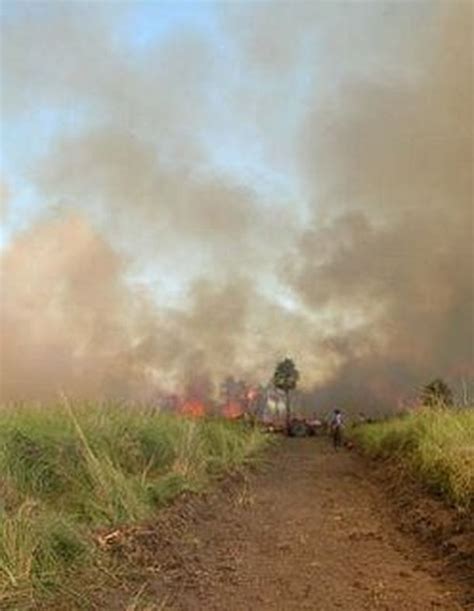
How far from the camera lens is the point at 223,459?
1619 centimetres

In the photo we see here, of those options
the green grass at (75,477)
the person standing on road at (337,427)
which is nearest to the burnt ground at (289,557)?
the green grass at (75,477)

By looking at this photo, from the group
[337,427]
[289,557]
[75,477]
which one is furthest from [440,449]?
[337,427]

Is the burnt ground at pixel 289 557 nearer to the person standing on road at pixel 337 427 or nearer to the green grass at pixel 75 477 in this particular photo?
the green grass at pixel 75 477

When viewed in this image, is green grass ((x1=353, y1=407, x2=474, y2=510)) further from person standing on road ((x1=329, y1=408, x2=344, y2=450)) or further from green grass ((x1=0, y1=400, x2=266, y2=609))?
person standing on road ((x1=329, y1=408, x2=344, y2=450))

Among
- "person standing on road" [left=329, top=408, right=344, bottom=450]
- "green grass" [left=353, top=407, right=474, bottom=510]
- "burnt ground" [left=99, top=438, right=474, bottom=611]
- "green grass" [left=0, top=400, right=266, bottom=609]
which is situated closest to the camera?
"green grass" [left=0, top=400, right=266, bottom=609]

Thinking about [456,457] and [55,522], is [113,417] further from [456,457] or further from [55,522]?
[55,522]

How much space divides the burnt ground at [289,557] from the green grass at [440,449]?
1.27 feet

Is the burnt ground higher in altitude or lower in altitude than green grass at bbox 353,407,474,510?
lower

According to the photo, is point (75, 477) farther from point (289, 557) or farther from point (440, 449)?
point (440, 449)

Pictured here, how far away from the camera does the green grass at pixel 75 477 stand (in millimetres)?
6414

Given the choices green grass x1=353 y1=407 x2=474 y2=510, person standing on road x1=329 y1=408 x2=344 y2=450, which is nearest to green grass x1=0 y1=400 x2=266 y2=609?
green grass x1=353 y1=407 x2=474 y2=510

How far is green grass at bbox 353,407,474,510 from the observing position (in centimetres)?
1031

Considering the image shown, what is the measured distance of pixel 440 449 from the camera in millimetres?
12562

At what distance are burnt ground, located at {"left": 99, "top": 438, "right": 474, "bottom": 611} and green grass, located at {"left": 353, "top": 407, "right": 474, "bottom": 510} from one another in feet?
1.27
